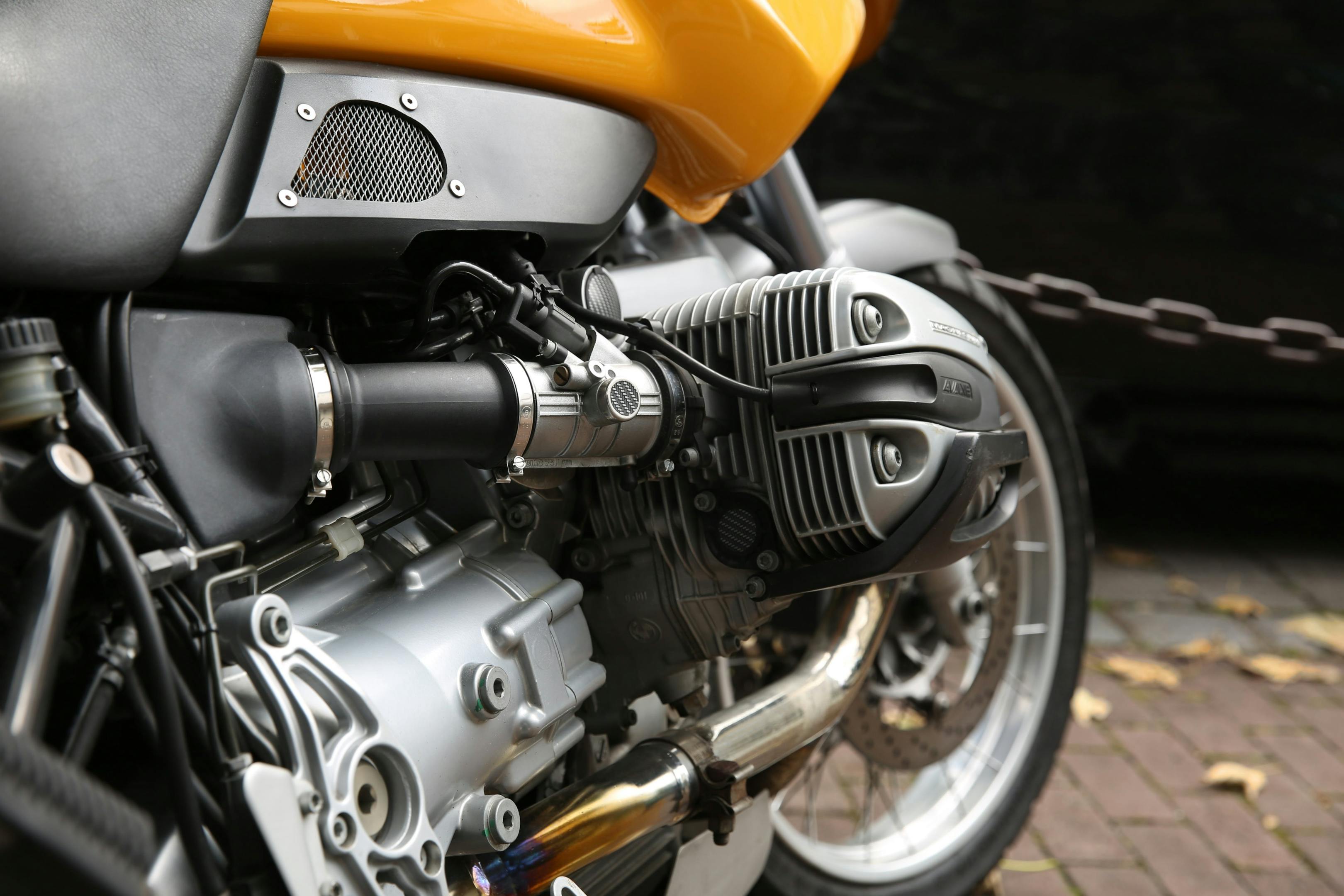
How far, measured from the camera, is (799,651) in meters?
1.87

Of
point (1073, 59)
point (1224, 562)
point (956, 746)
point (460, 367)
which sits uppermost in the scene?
point (460, 367)

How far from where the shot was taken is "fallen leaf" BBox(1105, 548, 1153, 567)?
353 cm

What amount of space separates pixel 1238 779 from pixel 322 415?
2119 millimetres

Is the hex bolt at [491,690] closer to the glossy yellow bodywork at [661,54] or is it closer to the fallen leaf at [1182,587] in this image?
the glossy yellow bodywork at [661,54]

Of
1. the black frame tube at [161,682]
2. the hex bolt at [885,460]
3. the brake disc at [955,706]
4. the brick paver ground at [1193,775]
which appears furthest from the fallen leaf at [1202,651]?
the black frame tube at [161,682]

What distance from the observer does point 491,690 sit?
1.05 metres

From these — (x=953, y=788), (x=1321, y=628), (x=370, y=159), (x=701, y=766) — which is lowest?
(x=1321, y=628)

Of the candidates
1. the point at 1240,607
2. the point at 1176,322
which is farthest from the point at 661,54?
the point at 1240,607

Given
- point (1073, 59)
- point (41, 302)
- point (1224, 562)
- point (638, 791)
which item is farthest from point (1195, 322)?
point (41, 302)

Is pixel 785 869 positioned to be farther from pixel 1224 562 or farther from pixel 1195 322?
pixel 1224 562

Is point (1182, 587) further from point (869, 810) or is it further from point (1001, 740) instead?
point (869, 810)

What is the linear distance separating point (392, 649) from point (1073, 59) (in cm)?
285

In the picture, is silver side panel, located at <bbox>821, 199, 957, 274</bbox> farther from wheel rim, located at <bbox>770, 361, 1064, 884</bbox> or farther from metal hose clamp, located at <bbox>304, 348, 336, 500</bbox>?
metal hose clamp, located at <bbox>304, 348, 336, 500</bbox>

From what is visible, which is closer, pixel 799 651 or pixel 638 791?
pixel 638 791
